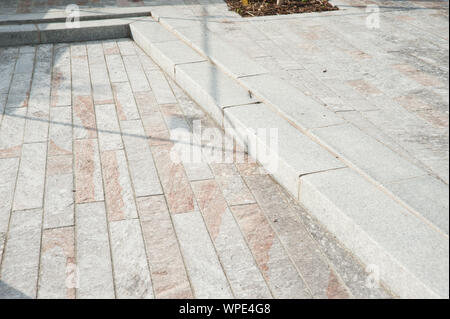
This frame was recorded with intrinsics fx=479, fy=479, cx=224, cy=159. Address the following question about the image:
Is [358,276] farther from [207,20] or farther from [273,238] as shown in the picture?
[207,20]

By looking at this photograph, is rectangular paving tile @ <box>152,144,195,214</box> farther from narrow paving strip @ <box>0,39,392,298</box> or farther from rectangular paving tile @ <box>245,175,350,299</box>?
rectangular paving tile @ <box>245,175,350,299</box>

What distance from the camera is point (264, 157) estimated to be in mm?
4453

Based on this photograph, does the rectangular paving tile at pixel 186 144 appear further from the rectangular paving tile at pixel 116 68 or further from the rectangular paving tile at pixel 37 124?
the rectangular paving tile at pixel 37 124

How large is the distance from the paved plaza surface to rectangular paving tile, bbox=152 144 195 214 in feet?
0.06

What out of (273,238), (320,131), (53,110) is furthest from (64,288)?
(53,110)

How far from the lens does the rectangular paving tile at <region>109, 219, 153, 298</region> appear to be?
3176 mm

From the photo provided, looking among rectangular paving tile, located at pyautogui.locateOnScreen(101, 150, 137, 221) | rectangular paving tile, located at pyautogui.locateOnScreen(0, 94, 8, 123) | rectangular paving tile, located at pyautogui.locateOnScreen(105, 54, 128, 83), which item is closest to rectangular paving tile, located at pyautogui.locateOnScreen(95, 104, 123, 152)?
rectangular paving tile, located at pyautogui.locateOnScreen(101, 150, 137, 221)

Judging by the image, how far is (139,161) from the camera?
4.62 metres

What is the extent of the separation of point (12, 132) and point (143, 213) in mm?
2119

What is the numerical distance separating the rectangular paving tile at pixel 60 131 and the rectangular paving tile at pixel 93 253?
1.05 meters

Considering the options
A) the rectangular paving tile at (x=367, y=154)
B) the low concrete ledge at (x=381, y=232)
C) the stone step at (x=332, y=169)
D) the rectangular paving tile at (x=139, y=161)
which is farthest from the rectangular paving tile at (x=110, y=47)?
the low concrete ledge at (x=381, y=232)

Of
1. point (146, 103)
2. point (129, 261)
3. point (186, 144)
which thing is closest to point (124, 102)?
point (146, 103)

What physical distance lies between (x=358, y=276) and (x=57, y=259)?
6.95ft

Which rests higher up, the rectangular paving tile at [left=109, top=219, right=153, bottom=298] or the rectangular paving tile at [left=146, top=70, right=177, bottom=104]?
the rectangular paving tile at [left=146, top=70, right=177, bottom=104]
